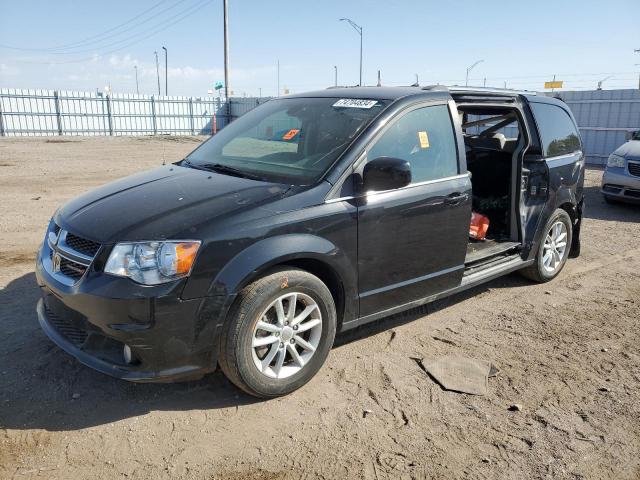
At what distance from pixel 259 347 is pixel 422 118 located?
7.04 feet

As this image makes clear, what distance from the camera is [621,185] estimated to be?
32.0 feet

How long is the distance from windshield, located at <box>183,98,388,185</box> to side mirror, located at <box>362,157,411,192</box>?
0.86 ft

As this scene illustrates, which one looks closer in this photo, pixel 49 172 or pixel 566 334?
pixel 566 334

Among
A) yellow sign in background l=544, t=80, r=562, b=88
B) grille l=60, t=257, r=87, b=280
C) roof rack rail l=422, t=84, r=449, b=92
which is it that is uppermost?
yellow sign in background l=544, t=80, r=562, b=88

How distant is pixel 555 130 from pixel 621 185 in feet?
16.6

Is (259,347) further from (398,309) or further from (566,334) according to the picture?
(566,334)

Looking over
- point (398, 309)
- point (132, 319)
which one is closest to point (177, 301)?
point (132, 319)

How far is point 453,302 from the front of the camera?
5.12m

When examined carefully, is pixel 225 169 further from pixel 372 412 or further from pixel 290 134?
pixel 372 412

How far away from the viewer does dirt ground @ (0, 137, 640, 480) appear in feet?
9.04

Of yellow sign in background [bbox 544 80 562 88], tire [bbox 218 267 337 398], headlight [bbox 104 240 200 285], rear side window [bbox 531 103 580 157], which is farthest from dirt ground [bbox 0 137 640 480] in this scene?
yellow sign in background [bbox 544 80 562 88]

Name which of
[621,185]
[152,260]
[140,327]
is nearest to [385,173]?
[152,260]

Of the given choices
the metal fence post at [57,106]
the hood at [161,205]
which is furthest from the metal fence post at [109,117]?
the hood at [161,205]

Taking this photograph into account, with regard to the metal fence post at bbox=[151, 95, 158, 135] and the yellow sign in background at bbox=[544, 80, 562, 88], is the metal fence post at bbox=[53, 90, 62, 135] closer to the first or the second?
the metal fence post at bbox=[151, 95, 158, 135]
